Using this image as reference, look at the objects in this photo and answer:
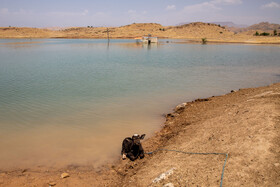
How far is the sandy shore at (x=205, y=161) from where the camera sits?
4262 millimetres

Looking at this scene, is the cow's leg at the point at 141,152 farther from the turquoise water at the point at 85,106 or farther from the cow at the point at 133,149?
the turquoise water at the point at 85,106

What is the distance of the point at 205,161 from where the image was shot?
4.91 metres

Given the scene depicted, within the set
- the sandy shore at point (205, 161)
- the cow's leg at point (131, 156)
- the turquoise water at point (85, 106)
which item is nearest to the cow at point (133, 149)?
the cow's leg at point (131, 156)

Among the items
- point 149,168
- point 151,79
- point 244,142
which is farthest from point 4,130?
point 151,79

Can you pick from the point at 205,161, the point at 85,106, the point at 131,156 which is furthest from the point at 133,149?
the point at 85,106

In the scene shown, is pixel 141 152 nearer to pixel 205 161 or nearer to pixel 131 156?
pixel 131 156

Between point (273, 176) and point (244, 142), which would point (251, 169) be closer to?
point (273, 176)

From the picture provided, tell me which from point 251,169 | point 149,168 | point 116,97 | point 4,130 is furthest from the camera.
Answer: point 116,97

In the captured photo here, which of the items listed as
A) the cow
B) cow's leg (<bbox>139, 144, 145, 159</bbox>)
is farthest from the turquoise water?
cow's leg (<bbox>139, 144, 145, 159</bbox>)

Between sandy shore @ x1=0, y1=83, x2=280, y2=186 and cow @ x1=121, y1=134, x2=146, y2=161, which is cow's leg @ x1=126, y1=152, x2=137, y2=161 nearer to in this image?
cow @ x1=121, y1=134, x2=146, y2=161

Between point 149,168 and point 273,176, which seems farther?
point 149,168

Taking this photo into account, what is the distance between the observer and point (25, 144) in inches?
295

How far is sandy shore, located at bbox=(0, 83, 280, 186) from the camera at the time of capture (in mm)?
4262

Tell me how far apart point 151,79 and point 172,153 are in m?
11.1
